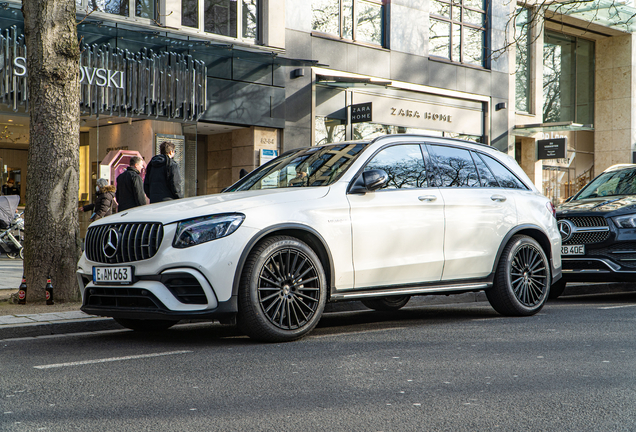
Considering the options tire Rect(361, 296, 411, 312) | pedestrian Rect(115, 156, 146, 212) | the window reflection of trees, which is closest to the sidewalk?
tire Rect(361, 296, 411, 312)

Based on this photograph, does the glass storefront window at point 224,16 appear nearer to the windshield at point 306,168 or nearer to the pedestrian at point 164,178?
the pedestrian at point 164,178

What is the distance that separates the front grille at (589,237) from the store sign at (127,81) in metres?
9.97

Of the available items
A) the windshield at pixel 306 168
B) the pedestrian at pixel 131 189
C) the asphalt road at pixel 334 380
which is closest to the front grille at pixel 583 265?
the asphalt road at pixel 334 380

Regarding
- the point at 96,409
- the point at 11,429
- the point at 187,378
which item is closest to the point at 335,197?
the point at 187,378

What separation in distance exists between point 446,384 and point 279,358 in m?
1.28

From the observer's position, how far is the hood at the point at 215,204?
553cm

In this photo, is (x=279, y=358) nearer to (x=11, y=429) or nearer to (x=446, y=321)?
(x=11, y=429)

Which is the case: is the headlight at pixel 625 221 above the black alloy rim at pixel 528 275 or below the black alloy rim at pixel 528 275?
above

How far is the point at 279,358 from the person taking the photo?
5129 mm

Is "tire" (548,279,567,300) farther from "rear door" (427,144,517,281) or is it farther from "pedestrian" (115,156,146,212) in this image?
"pedestrian" (115,156,146,212)

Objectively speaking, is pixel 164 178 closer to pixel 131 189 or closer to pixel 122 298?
pixel 131 189

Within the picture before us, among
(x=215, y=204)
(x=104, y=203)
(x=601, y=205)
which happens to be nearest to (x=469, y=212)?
(x=215, y=204)

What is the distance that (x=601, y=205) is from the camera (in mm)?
9602

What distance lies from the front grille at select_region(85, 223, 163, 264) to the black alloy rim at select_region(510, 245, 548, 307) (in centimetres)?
365
